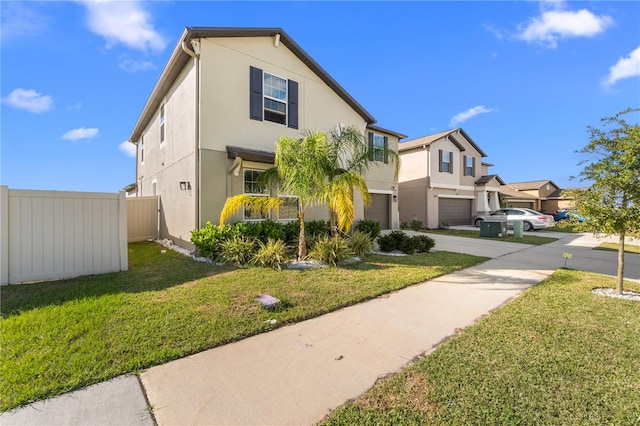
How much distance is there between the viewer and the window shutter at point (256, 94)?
9.93m

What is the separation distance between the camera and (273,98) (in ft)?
34.9

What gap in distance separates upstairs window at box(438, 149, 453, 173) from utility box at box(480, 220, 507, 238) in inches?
255

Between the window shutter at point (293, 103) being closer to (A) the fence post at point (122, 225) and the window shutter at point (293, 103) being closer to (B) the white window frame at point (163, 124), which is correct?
(B) the white window frame at point (163, 124)

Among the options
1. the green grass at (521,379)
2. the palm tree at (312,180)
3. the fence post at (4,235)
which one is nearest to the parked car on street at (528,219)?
the palm tree at (312,180)

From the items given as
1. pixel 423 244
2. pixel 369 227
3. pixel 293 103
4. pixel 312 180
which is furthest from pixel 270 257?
pixel 293 103

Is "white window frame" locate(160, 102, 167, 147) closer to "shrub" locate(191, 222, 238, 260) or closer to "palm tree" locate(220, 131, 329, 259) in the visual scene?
"shrub" locate(191, 222, 238, 260)

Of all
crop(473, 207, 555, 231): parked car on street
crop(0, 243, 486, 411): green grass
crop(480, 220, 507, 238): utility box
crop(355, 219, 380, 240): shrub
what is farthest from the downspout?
crop(473, 207, 555, 231): parked car on street

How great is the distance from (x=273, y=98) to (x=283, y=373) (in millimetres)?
9898

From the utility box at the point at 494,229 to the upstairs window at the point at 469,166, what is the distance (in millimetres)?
8746

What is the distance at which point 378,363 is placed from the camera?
10.5ft

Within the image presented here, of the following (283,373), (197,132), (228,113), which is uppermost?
(228,113)

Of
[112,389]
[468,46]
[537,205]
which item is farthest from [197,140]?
[537,205]

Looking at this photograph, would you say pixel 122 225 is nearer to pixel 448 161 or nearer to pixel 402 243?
pixel 402 243

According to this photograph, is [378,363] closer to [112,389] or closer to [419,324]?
[419,324]
